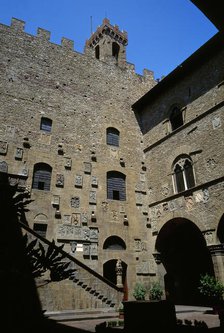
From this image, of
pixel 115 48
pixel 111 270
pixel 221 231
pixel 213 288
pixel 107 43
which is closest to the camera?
pixel 213 288

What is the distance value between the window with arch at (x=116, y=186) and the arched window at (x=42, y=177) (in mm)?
3191

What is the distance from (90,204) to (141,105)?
7538 millimetres

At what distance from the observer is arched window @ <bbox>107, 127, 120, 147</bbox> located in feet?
51.4

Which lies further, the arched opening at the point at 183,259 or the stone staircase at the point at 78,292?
the arched opening at the point at 183,259

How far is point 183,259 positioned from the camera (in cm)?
1442

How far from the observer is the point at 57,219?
1214cm

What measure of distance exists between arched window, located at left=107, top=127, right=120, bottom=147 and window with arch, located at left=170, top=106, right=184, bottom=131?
3.20m

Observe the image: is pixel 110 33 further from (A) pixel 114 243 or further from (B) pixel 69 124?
(A) pixel 114 243

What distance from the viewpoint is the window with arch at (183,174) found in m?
12.9

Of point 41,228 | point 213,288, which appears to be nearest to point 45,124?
point 41,228

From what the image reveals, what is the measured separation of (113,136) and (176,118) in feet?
12.0

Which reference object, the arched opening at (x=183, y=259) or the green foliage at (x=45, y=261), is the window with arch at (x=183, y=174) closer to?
the arched opening at (x=183, y=259)

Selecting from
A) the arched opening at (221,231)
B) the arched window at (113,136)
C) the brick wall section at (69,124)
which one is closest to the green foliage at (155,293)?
the brick wall section at (69,124)

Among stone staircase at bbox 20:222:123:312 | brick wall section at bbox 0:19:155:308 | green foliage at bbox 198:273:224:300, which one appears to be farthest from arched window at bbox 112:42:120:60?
green foliage at bbox 198:273:224:300
